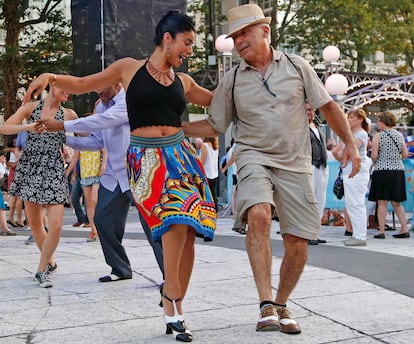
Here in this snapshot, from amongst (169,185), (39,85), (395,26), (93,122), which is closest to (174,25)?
(169,185)

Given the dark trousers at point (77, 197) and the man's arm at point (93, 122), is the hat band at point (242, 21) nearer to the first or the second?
the man's arm at point (93, 122)

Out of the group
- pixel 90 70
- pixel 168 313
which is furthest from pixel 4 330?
pixel 90 70

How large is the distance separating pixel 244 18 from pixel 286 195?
1.13 metres

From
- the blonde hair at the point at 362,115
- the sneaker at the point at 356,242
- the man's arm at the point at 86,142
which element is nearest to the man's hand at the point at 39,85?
the man's arm at the point at 86,142

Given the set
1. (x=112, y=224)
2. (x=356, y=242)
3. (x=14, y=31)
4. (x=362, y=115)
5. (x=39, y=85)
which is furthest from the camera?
(x=14, y=31)

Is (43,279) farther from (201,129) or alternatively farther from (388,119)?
(388,119)

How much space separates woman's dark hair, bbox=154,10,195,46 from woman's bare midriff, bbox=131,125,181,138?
0.54 meters

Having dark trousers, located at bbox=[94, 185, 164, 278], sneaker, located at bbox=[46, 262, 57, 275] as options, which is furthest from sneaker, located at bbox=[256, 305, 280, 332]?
sneaker, located at bbox=[46, 262, 57, 275]

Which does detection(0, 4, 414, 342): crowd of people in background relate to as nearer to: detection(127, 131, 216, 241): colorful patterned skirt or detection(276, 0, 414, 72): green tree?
detection(127, 131, 216, 241): colorful patterned skirt

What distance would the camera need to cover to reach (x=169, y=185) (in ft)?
13.1

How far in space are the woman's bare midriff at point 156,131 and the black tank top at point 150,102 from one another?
0.02m

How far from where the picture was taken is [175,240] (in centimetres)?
399

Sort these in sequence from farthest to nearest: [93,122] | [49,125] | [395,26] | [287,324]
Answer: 1. [395,26]
2. [93,122]
3. [49,125]
4. [287,324]

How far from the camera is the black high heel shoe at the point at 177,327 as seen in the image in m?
3.91
